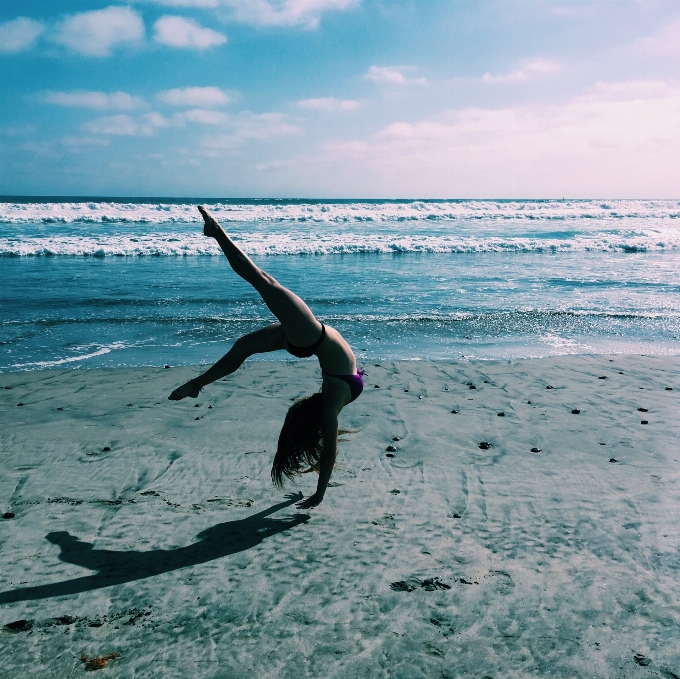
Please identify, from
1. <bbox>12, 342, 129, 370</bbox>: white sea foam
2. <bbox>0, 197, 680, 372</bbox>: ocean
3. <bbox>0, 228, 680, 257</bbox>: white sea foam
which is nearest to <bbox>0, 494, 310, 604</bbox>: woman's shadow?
<bbox>0, 197, 680, 372</bbox>: ocean

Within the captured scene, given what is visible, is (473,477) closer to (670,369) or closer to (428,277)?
(670,369)

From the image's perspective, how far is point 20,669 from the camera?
2.81 metres

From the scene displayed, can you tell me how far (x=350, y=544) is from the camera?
402 cm

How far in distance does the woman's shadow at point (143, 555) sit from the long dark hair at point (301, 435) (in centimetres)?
47

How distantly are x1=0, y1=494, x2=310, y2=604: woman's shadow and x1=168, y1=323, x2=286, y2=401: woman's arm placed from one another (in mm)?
1016

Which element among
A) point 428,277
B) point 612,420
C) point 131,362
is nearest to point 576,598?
point 612,420

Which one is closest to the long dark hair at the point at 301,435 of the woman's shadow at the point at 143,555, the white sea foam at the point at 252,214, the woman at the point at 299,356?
the woman at the point at 299,356

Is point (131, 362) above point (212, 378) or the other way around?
the other way around

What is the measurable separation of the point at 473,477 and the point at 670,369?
527 centimetres

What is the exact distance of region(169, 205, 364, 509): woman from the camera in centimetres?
404

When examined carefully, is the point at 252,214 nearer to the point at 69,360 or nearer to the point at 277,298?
the point at 69,360

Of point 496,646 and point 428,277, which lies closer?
point 496,646

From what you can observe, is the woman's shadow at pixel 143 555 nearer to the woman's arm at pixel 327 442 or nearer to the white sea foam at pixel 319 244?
the woman's arm at pixel 327 442

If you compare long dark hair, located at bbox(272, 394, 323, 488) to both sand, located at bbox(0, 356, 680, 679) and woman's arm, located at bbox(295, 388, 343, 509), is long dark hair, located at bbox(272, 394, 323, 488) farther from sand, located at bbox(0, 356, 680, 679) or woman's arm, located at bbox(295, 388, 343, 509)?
sand, located at bbox(0, 356, 680, 679)
